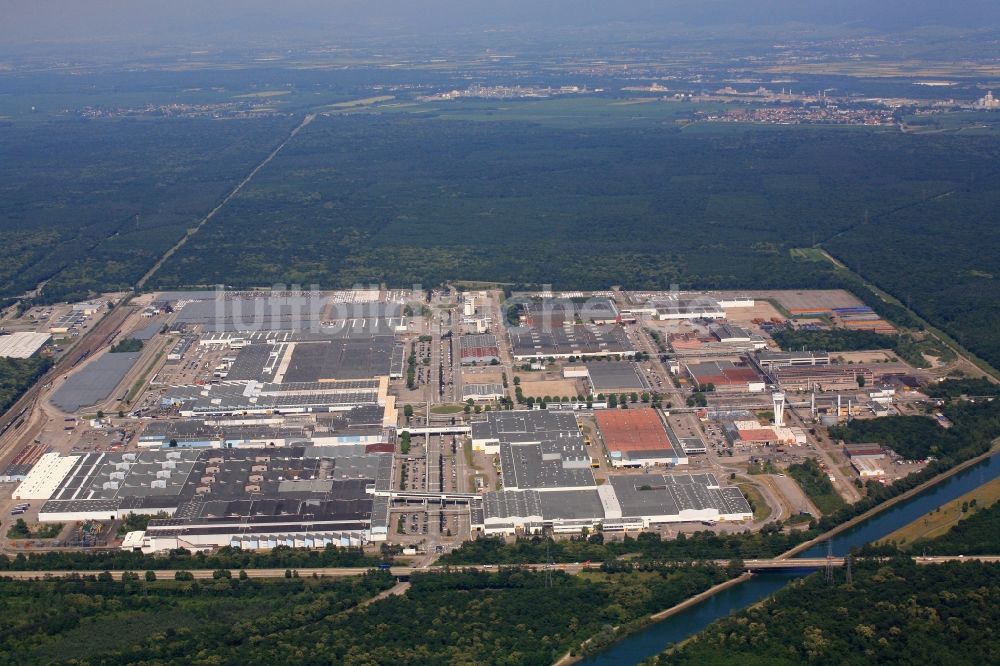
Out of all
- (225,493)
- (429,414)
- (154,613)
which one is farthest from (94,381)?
(154,613)

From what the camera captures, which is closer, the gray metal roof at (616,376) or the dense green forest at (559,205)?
the gray metal roof at (616,376)

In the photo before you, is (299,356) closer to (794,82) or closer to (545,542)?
(545,542)

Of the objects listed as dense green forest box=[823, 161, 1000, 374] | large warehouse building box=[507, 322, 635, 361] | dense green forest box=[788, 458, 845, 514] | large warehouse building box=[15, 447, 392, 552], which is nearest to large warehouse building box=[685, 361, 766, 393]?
large warehouse building box=[507, 322, 635, 361]

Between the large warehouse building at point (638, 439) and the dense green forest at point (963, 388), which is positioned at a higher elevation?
the dense green forest at point (963, 388)

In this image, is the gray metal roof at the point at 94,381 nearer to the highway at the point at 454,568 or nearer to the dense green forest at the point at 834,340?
the highway at the point at 454,568

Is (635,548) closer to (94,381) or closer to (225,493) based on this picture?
(225,493)

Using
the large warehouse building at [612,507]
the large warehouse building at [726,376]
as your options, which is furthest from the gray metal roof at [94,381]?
the large warehouse building at [726,376]
